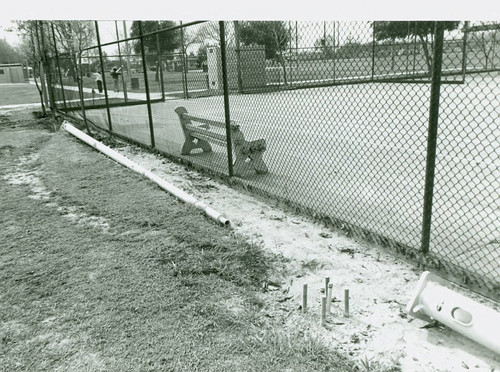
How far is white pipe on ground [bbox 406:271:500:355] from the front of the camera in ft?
8.34

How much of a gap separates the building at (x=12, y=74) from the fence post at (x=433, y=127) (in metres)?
64.3

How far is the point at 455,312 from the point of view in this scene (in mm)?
2727

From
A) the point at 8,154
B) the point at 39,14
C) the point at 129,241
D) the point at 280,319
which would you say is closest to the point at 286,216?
the point at 129,241

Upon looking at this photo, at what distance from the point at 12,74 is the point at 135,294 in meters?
64.7

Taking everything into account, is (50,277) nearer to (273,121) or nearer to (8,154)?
(8,154)

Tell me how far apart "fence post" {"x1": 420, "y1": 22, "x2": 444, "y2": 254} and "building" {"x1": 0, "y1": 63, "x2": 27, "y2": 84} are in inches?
2531

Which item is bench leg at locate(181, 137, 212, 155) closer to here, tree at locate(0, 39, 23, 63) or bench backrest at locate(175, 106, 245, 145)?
bench backrest at locate(175, 106, 245, 145)

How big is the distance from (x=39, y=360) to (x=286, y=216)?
290 cm

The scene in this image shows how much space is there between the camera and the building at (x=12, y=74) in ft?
194

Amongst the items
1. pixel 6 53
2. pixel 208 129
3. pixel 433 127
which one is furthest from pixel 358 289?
pixel 6 53

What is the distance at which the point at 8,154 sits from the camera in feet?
29.2

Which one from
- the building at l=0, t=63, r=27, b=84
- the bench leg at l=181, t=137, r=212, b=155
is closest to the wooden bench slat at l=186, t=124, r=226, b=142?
the bench leg at l=181, t=137, r=212, b=155

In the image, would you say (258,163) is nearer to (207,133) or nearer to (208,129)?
(207,133)

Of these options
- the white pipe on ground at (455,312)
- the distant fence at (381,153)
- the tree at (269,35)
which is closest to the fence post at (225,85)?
the distant fence at (381,153)
